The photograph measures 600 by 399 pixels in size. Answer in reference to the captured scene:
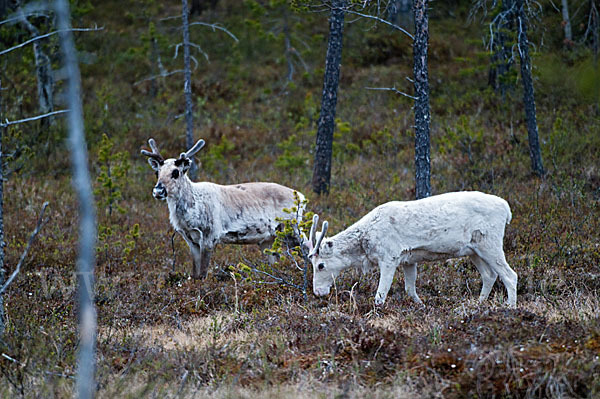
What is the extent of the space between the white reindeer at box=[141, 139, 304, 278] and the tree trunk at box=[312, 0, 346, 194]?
188 inches

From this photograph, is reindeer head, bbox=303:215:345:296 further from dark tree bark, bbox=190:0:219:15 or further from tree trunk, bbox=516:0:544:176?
dark tree bark, bbox=190:0:219:15

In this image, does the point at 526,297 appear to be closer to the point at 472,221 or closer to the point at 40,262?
the point at 472,221

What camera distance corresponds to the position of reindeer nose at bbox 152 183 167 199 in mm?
9880

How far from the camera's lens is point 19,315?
8.02 meters

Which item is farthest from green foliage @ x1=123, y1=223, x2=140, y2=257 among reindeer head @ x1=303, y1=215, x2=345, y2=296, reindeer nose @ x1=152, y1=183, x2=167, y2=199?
reindeer head @ x1=303, y1=215, x2=345, y2=296

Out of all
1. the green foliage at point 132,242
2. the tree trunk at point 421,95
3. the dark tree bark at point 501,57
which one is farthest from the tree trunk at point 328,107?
the green foliage at point 132,242

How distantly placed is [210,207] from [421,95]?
4.32m

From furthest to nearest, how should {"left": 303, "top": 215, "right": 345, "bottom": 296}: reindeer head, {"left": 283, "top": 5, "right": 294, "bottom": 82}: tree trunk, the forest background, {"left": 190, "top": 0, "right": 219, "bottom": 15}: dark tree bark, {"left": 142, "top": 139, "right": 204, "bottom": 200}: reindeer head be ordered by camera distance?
1. {"left": 190, "top": 0, "right": 219, "bottom": 15}: dark tree bark
2. {"left": 283, "top": 5, "right": 294, "bottom": 82}: tree trunk
3. {"left": 142, "top": 139, "right": 204, "bottom": 200}: reindeer head
4. {"left": 303, "top": 215, "right": 345, "bottom": 296}: reindeer head
5. the forest background

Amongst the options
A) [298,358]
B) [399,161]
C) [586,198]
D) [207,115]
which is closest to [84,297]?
[298,358]

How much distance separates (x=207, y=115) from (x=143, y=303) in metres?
16.4

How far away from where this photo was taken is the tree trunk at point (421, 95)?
1071 cm

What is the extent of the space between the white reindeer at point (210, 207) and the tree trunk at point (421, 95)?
2.32m

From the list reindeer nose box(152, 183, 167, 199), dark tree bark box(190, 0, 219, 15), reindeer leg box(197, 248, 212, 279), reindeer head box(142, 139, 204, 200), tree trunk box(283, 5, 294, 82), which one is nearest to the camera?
reindeer nose box(152, 183, 167, 199)

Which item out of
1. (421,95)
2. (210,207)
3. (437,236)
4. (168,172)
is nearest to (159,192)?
(168,172)
